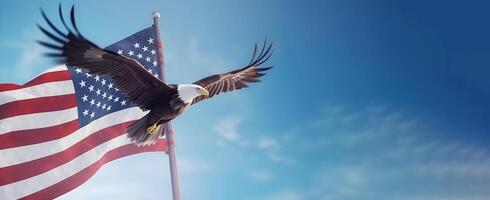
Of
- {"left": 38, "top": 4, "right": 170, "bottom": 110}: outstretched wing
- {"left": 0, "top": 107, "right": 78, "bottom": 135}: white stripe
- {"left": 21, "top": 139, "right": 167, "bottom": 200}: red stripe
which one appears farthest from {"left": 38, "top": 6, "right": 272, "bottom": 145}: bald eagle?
{"left": 0, "top": 107, "right": 78, "bottom": 135}: white stripe

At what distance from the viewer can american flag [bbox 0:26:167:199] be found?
8.89 m

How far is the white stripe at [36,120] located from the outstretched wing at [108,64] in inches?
129

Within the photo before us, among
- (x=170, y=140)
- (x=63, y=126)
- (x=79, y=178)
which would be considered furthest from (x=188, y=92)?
(x=63, y=126)

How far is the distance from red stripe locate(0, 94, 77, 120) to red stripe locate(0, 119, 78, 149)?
33cm

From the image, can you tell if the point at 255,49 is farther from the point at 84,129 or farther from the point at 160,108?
the point at 84,129

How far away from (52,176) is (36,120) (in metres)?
1.03

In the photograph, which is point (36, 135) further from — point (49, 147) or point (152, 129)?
point (152, 129)

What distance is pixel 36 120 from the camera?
9.22 meters

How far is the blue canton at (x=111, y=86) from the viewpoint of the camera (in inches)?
351

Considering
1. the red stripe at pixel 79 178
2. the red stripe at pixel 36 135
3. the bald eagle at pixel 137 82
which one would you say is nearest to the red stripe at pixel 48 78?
the red stripe at pixel 36 135

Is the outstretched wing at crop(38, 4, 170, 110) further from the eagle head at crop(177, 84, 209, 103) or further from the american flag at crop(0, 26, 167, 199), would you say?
the american flag at crop(0, 26, 167, 199)

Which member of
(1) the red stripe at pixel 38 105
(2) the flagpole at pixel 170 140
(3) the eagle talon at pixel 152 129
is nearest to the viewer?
(3) the eagle talon at pixel 152 129

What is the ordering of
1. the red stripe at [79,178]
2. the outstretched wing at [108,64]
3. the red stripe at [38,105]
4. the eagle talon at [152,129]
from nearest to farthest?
the outstretched wing at [108,64]
the eagle talon at [152,129]
the red stripe at [79,178]
the red stripe at [38,105]

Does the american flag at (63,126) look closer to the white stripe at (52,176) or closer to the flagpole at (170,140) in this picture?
the white stripe at (52,176)
